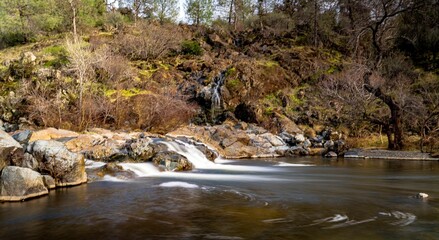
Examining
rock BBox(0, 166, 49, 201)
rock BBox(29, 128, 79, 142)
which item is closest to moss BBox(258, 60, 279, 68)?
rock BBox(29, 128, 79, 142)

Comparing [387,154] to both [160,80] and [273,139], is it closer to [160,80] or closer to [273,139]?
[273,139]

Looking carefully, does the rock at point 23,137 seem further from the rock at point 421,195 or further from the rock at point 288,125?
the rock at point 288,125

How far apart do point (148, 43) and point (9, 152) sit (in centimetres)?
3279

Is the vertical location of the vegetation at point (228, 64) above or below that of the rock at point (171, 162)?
above

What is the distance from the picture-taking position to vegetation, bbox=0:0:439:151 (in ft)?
89.9

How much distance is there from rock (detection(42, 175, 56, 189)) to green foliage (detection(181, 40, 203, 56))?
110ft

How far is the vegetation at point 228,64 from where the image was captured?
27391 millimetres

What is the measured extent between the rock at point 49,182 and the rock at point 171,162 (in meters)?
5.49

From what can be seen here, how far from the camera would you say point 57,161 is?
12.5 meters

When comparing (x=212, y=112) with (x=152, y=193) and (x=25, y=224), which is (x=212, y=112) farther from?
(x=25, y=224)

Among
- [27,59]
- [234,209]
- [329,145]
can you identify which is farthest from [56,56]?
[234,209]

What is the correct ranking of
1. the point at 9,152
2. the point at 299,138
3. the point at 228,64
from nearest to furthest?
the point at 9,152 < the point at 299,138 < the point at 228,64

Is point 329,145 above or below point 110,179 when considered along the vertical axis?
→ above

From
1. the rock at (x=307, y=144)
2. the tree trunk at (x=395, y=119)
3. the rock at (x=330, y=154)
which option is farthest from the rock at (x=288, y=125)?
the tree trunk at (x=395, y=119)
